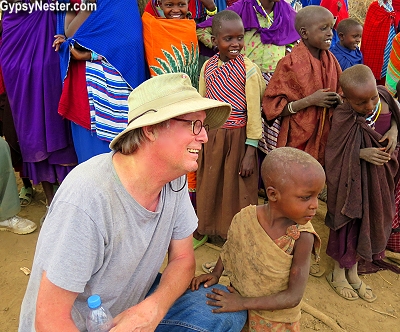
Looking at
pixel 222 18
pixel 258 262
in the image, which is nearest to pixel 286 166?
pixel 258 262

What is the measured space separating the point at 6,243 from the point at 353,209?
291 cm

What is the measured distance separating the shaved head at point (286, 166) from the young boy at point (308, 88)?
33.8 inches

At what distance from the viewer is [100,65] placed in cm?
304

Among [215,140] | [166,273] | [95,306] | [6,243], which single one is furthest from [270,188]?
[6,243]

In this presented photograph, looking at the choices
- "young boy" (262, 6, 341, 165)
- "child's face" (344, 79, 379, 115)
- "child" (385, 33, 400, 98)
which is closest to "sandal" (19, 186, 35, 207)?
"young boy" (262, 6, 341, 165)

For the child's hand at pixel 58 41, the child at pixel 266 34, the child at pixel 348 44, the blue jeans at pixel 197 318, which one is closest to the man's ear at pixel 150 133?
the blue jeans at pixel 197 318

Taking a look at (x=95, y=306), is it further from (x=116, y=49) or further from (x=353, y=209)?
(x=116, y=49)

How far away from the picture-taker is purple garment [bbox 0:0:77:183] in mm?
3254

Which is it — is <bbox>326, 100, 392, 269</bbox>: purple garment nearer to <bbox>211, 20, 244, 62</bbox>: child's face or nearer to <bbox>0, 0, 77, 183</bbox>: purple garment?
<bbox>211, 20, 244, 62</bbox>: child's face

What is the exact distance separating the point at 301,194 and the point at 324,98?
39.5 inches

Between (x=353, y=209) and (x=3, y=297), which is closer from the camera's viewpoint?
(x=353, y=209)

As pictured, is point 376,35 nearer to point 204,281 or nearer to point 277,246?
point 277,246

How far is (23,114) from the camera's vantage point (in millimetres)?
3365

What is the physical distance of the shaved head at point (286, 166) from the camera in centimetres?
183
